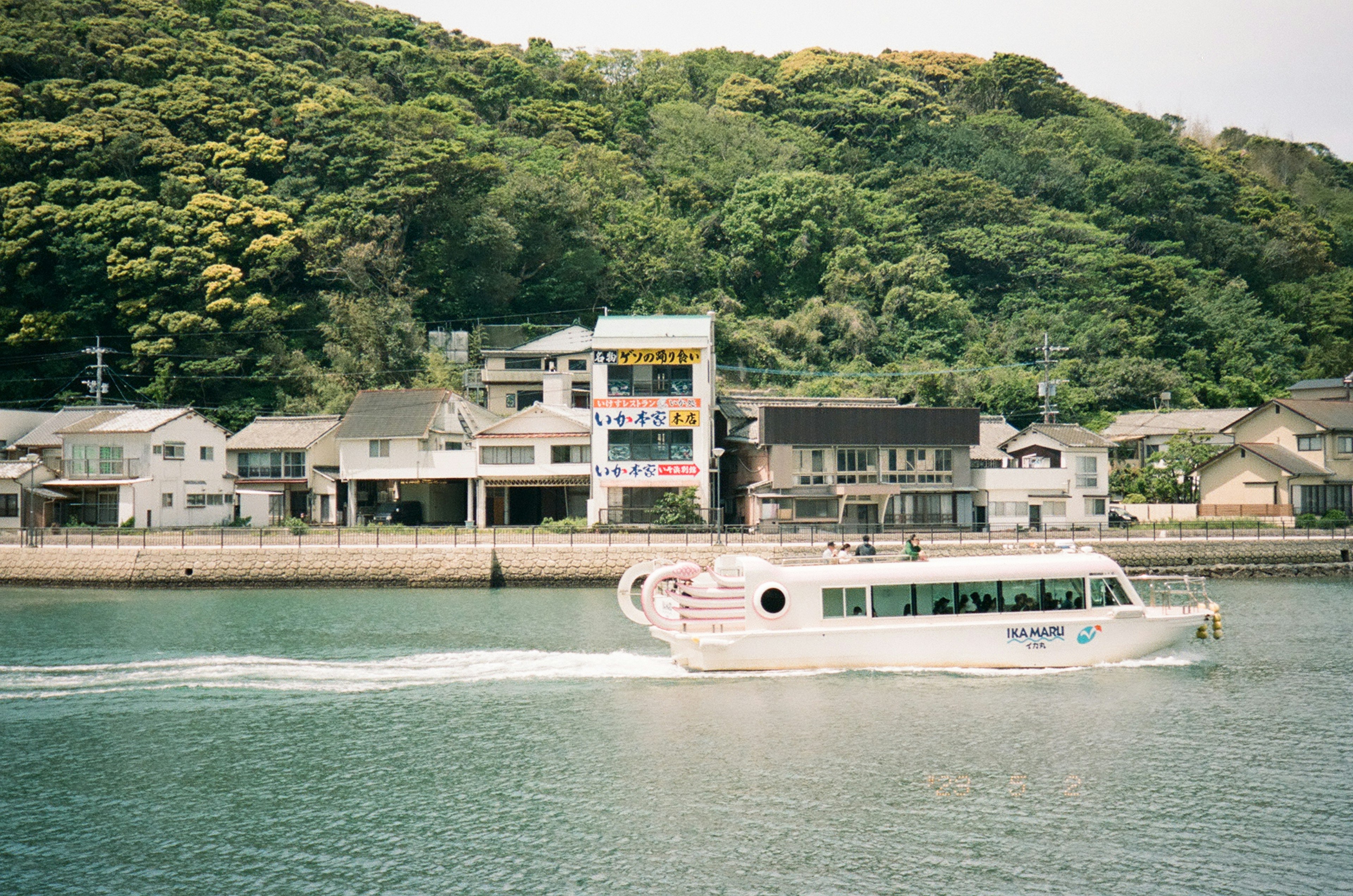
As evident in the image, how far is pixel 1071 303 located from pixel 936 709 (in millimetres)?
61118

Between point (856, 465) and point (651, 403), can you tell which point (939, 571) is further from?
point (651, 403)

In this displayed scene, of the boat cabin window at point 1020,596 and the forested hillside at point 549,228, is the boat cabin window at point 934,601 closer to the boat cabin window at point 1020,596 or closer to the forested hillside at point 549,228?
the boat cabin window at point 1020,596

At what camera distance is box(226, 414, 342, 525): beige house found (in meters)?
52.6

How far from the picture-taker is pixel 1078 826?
47.0 feet

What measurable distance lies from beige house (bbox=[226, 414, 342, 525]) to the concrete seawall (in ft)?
41.7

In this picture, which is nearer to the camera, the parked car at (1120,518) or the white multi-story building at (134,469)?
the white multi-story building at (134,469)

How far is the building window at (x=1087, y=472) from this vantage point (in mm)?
50625

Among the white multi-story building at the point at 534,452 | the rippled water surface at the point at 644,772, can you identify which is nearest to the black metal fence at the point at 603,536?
the white multi-story building at the point at 534,452

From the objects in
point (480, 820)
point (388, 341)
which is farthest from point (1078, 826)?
point (388, 341)

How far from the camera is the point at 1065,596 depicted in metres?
23.4

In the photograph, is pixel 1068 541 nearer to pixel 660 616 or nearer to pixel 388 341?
pixel 660 616

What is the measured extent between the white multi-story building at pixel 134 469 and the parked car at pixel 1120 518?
4344 cm

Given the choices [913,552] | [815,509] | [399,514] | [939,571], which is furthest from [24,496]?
[939,571]

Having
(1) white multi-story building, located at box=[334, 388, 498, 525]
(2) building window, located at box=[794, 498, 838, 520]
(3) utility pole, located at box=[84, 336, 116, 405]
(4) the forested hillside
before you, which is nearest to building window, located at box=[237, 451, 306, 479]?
(1) white multi-story building, located at box=[334, 388, 498, 525]
